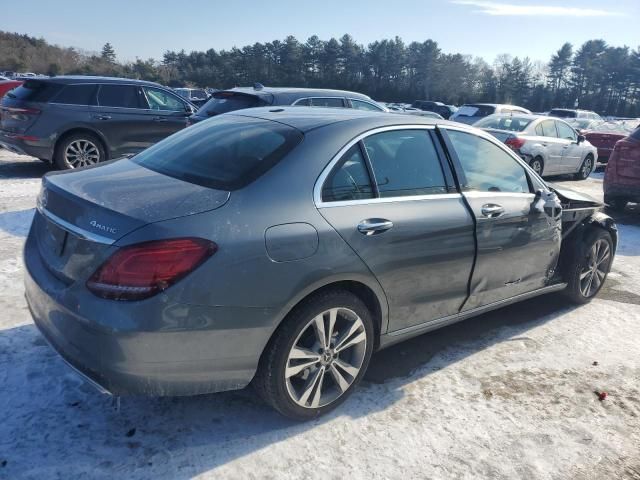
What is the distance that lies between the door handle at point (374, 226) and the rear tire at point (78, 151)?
7.26m

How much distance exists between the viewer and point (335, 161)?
3.03 meters

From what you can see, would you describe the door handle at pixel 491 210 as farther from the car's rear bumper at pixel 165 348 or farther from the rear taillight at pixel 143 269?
the rear taillight at pixel 143 269

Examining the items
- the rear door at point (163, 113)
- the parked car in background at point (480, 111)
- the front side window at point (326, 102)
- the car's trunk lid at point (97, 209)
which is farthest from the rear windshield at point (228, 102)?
the parked car in background at point (480, 111)

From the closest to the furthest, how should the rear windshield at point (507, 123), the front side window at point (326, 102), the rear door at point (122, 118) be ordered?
the front side window at point (326, 102), the rear door at point (122, 118), the rear windshield at point (507, 123)

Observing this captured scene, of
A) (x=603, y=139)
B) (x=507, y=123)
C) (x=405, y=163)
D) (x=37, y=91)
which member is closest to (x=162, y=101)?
(x=37, y=91)

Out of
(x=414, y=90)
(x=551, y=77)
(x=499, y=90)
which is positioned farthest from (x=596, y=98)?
(x=414, y=90)

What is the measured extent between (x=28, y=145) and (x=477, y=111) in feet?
49.4

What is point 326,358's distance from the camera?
298cm

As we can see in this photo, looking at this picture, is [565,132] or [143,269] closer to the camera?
[143,269]

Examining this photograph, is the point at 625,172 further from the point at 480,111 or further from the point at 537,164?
the point at 480,111

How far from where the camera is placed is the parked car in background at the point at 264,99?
26.6 ft

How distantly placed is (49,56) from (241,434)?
62.9 m

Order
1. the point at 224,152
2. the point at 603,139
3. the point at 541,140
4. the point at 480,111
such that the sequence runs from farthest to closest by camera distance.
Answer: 1. the point at 480,111
2. the point at 603,139
3. the point at 541,140
4. the point at 224,152

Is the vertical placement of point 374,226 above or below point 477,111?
above
